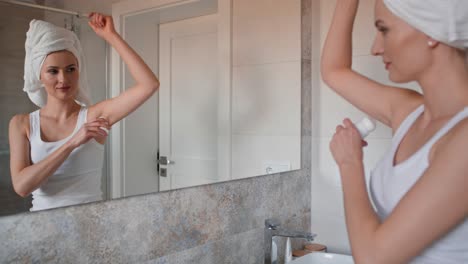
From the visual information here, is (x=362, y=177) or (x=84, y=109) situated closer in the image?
(x=362, y=177)

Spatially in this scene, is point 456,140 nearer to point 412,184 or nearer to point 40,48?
point 412,184

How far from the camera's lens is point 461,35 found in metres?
0.83

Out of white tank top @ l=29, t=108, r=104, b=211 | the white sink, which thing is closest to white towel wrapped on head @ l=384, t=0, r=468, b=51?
white tank top @ l=29, t=108, r=104, b=211

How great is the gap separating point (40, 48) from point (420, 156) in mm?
825

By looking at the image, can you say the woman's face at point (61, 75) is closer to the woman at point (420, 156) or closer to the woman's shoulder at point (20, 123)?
the woman's shoulder at point (20, 123)

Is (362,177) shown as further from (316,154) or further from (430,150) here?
(316,154)

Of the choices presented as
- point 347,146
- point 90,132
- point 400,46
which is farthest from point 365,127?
point 90,132

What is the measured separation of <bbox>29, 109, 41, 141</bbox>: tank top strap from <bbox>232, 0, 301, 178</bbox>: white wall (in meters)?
0.67

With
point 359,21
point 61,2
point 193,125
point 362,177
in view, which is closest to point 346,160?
point 362,177

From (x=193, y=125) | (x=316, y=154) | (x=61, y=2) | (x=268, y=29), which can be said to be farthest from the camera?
(x=316, y=154)

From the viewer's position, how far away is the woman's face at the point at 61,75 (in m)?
1.00

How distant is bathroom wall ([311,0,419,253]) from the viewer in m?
1.72

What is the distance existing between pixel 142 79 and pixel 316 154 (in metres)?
0.92

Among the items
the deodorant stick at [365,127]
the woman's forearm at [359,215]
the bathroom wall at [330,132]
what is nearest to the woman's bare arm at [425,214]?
the woman's forearm at [359,215]
